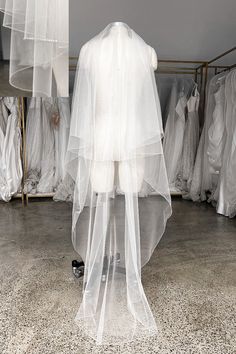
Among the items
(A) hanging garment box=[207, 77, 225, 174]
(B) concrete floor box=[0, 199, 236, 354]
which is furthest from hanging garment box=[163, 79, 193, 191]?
(B) concrete floor box=[0, 199, 236, 354]

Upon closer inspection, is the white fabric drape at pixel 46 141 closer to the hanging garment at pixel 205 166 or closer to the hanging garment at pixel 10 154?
the hanging garment at pixel 10 154

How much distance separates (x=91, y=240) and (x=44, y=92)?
2.29 feet

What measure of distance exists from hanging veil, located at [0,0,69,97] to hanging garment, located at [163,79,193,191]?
2.75 metres

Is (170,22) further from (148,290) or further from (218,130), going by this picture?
(148,290)

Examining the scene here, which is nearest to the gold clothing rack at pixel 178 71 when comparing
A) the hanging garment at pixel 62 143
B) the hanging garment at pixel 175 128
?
the hanging garment at pixel 62 143

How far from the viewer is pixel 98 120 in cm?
146

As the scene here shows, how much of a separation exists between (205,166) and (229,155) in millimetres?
564

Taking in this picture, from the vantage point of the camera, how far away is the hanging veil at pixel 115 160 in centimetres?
140

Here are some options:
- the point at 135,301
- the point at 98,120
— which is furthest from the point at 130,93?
the point at 135,301

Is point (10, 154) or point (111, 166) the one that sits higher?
point (111, 166)

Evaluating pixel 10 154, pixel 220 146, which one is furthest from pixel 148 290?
pixel 10 154

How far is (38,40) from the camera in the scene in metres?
1.06

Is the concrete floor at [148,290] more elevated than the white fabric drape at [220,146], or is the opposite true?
the white fabric drape at [220,146]

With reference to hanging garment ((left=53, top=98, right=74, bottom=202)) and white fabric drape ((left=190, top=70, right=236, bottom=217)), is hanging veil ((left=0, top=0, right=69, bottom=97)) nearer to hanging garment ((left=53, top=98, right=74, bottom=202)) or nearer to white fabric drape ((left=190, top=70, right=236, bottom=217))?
white fabric drape ((left=190, top=70, right=236, bottom=217))
